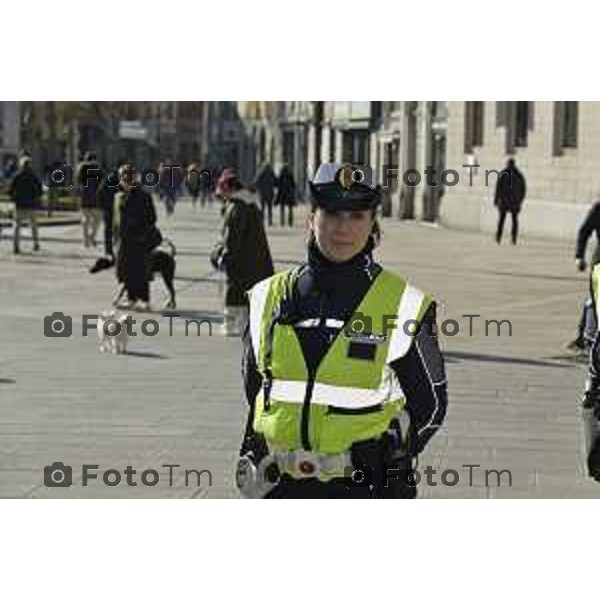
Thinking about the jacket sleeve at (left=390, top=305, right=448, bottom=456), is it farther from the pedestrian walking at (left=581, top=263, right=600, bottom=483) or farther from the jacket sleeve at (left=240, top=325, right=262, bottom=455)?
the pedestrian walking at (left=581, top=263, right=600, bottom=483)

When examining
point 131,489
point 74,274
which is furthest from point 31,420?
point 74,274

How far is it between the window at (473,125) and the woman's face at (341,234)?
2241 centimetres

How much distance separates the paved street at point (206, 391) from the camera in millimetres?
7949

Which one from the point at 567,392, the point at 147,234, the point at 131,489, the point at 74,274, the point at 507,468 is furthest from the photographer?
the point at 74,274

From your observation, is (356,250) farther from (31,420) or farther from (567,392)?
(567,392)

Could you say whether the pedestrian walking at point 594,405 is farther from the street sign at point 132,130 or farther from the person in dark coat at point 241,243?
the street sign at point 132,130

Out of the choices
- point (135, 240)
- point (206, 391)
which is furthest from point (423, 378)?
point (135, 240)

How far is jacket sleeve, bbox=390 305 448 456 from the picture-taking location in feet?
14.1

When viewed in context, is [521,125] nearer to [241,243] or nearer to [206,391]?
[241,243]

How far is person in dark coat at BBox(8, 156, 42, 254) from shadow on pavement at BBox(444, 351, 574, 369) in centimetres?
1126

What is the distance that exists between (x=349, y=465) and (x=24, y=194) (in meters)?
19.9

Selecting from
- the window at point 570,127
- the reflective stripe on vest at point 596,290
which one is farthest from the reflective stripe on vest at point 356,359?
the window at point 570,127

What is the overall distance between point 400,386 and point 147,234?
11582 mm
